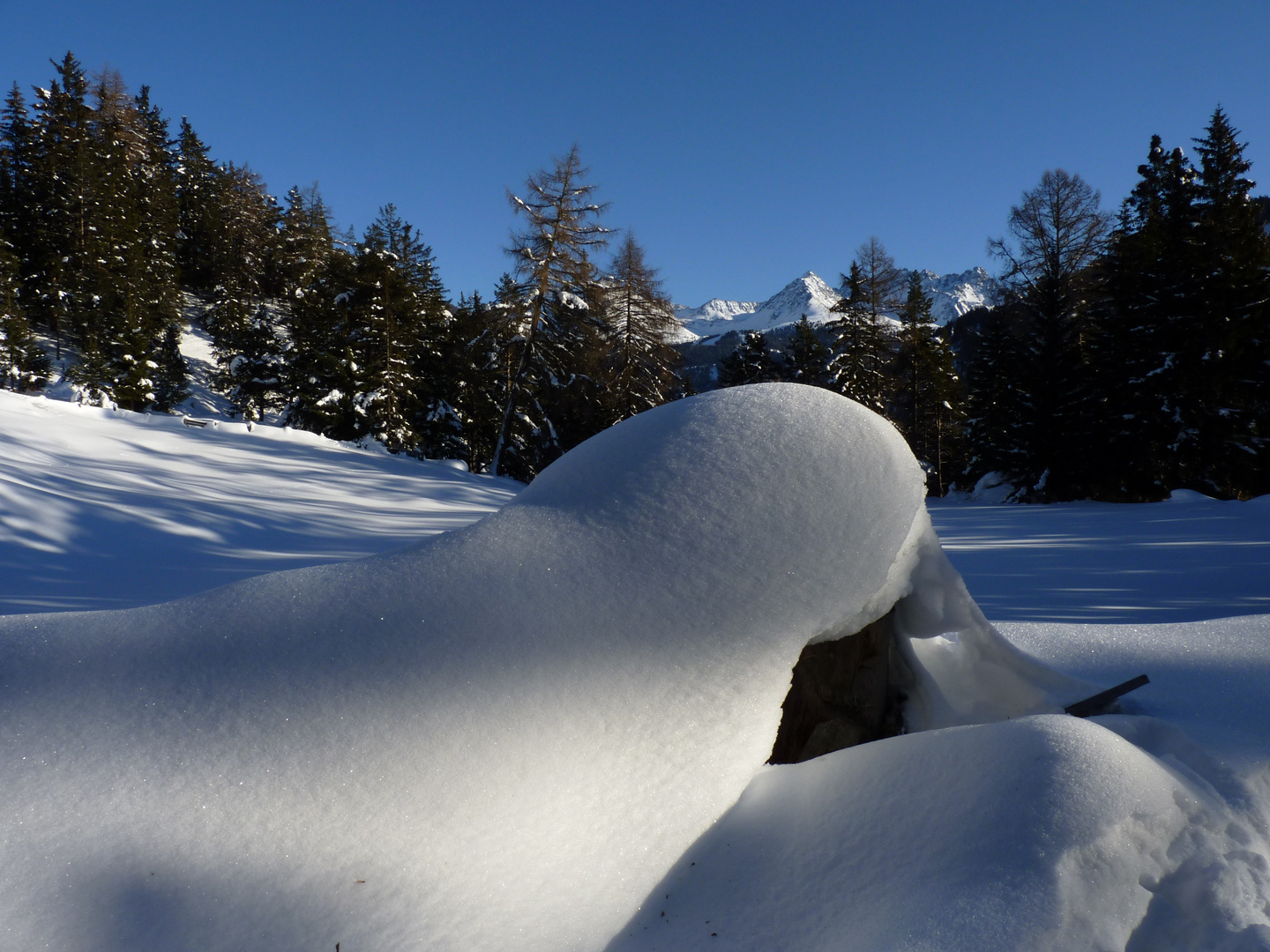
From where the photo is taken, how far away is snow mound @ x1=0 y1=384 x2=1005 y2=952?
114 centimetres

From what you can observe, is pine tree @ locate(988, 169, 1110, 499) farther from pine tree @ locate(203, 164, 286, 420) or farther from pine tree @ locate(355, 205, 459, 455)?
pine tree @ locate(203, 164, 286, 420)

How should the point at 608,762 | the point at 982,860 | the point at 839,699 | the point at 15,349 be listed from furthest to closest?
the point at 15,349 → the point at 839,699 → the point at 608,762 → the point at 982,860

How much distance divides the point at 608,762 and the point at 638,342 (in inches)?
860

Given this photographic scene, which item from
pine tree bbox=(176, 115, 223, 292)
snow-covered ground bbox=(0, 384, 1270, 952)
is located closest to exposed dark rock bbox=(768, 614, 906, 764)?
snow-covered ground bbox=(0, 384, 1270, 952)

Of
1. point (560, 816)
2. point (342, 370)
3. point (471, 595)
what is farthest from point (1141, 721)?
point (342, 370)

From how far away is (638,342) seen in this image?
74.5 ft

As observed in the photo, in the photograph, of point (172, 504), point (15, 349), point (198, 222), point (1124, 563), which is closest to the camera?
point (1124, 563)

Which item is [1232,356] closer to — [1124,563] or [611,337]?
[1124,563]

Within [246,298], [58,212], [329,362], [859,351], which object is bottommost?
[329,362]

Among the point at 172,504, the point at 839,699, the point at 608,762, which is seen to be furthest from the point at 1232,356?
the point at 172,504

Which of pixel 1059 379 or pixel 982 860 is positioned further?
pixel 1059 379

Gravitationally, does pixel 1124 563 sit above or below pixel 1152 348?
below

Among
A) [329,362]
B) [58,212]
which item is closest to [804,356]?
[329,362]

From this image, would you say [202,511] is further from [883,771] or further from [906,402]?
[906,402]
